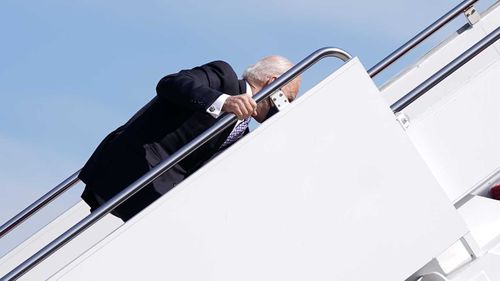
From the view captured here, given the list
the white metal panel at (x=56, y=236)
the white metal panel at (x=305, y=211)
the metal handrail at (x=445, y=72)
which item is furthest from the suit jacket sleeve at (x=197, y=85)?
the white metal panel at (x=56, y=236)

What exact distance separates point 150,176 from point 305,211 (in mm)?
616

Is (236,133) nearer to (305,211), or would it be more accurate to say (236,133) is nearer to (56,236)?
(305,211)

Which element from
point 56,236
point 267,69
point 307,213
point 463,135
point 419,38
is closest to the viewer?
point 307,213

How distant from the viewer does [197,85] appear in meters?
3.70

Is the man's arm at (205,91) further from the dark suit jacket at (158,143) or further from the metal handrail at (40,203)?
the metal handrail at (40,203)

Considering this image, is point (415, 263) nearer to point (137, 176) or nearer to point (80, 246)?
point (137, 176)

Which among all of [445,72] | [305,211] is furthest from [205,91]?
[445,72]

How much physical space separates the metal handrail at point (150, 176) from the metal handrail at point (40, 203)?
1.57m

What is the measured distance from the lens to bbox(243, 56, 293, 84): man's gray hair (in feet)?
12.9

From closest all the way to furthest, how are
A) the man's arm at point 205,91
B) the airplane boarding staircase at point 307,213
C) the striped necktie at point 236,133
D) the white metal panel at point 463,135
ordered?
the airplane boarding staircase at point 307,213 → the man's arm at point 205,91 → the white metal panel at point 463,135 → the striped necktie at point 236,133

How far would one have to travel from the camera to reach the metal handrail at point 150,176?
3.53m

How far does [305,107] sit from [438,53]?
5.59 ft

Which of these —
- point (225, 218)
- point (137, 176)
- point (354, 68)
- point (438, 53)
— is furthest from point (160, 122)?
point (438, 53)

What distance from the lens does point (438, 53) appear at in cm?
505
